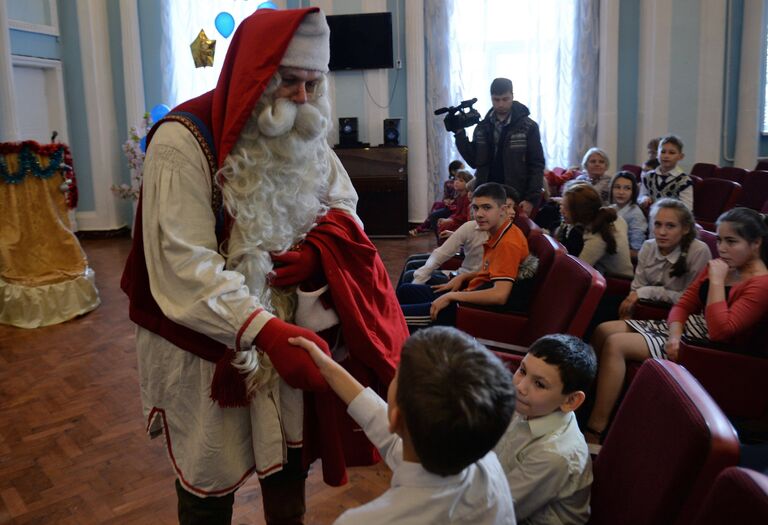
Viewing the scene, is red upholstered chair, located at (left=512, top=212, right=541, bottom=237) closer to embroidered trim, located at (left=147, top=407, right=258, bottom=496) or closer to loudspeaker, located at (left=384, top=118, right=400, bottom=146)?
embroidered trim, located at (left=147, top=407, right=258, bottom=496)

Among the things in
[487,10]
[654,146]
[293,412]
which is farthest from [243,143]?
[487,10]

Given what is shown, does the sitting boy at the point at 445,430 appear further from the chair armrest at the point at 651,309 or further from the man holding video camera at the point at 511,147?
the man holding video camera at the point at 511,147

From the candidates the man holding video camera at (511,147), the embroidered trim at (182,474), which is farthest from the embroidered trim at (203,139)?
the man holding video camera at (511,147)

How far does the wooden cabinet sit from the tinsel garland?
3790 mm

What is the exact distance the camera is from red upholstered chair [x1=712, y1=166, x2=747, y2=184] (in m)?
5.57

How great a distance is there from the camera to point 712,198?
490 centimetres

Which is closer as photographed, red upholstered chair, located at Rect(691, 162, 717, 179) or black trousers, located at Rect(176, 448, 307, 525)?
black trousers, located at Rect(176, 448, 307, 525)

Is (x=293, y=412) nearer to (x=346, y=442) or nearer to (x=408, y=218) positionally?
(x=346, y=442)

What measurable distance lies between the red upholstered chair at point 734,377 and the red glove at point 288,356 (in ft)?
5.53

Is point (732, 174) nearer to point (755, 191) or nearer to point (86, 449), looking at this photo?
point (755, 191)

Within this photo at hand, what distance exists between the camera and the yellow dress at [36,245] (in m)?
4.75

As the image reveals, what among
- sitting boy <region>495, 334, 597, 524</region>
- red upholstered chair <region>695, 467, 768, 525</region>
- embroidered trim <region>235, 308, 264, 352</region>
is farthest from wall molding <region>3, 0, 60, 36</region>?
red upholstered chair <region>695, 467, 768, 525</region>

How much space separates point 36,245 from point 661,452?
16.1 ft

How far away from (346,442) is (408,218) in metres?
7.09
